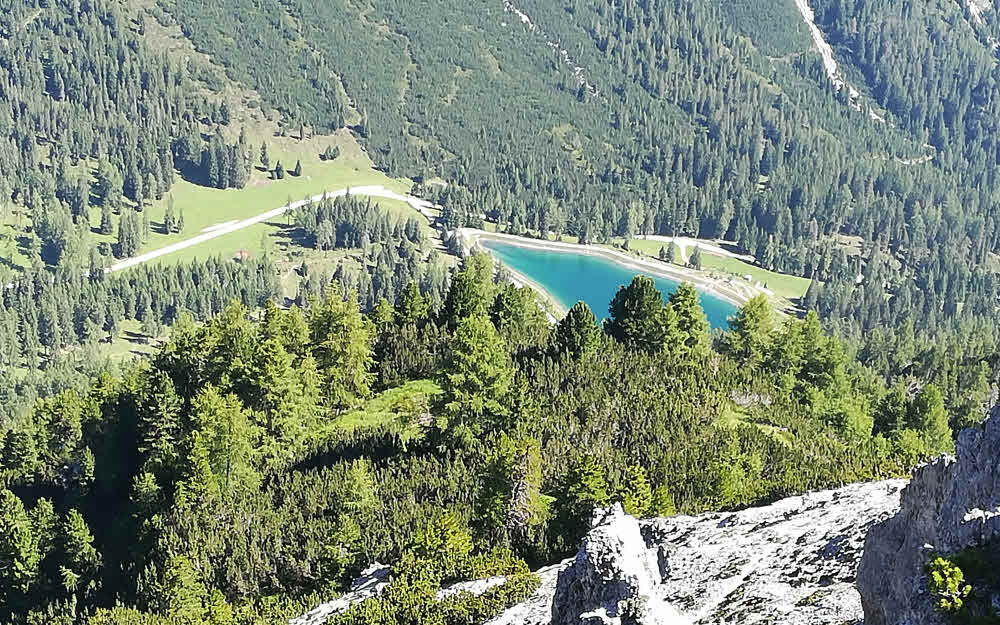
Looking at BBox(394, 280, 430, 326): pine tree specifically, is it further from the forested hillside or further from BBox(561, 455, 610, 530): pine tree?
BBox(561, 455, 610, 530): pine tree

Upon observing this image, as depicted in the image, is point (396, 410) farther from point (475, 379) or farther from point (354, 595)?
point (354, 595)

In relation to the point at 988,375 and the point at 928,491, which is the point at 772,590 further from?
the point at 988,375

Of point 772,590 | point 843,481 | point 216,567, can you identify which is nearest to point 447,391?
point 216,567

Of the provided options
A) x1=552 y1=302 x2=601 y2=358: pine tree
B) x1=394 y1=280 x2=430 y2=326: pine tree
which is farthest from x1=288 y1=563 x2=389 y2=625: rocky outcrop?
x1=394 y1=280 x2=430 y2=326: pine tree

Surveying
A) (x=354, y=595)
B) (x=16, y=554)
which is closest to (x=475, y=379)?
(x=354, y=595)

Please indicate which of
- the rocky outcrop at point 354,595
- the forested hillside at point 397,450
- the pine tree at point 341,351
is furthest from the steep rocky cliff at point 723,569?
the pine tree at point 341,351

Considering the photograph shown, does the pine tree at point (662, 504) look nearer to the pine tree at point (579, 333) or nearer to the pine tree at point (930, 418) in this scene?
the pine tree at point (579, 333)
